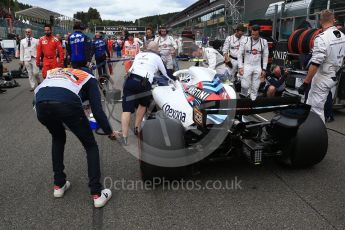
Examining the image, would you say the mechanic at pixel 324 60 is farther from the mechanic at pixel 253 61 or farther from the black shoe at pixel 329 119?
the mechanic at pixel 253 61

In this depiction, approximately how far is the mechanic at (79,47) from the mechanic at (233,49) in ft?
11.9

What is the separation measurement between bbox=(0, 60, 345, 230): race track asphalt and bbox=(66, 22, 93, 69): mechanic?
10.7 feet

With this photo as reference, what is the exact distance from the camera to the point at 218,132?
11.7 ft

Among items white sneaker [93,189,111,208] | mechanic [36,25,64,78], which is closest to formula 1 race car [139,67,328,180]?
white sneaker [93,189,111,208]

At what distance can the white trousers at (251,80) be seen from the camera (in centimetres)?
692

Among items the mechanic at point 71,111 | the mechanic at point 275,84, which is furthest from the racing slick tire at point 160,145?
the mechanic at point 275,84

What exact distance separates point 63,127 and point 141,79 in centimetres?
170

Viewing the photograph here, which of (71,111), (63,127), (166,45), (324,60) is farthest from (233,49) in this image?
(71,111)

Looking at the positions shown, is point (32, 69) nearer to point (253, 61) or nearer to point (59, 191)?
point (253, 61)

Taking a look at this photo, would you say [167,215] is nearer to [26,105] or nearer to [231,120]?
[231,120]

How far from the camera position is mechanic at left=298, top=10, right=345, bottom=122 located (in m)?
4.86

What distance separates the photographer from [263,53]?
6.81 metres

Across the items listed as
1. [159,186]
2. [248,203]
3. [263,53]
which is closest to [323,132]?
[248,203]

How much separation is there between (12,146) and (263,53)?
4945 millimetres
